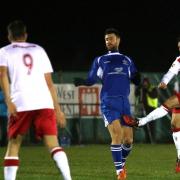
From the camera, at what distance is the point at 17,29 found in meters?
9.95

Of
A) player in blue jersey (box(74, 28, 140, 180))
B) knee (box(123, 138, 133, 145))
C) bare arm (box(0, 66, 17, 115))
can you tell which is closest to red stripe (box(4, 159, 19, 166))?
bare arm (box(0, 66, 17, 115))

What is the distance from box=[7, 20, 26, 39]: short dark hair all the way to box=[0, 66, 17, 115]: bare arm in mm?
408

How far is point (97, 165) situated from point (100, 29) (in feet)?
84.5

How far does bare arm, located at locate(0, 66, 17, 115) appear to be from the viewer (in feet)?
32.0

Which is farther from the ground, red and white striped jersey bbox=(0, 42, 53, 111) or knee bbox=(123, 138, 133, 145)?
red and white striped jersey bbox=(0, 42, 53, 111)

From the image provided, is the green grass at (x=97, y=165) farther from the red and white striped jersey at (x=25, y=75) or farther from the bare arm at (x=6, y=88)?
the bare arm at (x=6, y=88)

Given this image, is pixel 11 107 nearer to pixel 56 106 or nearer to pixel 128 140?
pixel 56 106

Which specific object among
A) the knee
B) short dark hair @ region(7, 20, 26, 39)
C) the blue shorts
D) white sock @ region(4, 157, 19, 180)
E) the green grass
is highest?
short dark hair @ region(7, 20, 26, 39)

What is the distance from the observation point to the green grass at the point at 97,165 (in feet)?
42.9

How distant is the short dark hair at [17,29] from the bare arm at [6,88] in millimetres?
408

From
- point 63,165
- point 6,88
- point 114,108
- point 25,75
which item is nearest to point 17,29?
point 25,75

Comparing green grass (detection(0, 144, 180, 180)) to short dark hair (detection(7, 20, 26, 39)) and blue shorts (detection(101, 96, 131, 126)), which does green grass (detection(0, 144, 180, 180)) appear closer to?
blue shorts (detection(101, 96, 131, 126))

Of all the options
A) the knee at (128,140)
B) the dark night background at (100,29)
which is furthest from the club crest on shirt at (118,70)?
the dark night background at (100,29)

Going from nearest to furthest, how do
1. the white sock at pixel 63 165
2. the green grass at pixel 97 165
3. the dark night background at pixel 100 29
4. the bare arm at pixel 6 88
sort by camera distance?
the bare arm at pixel 6 88 < the white sock at pixel 63 165 < the green grass at pixel 97 165 < the dark night background at pixel 100 29
